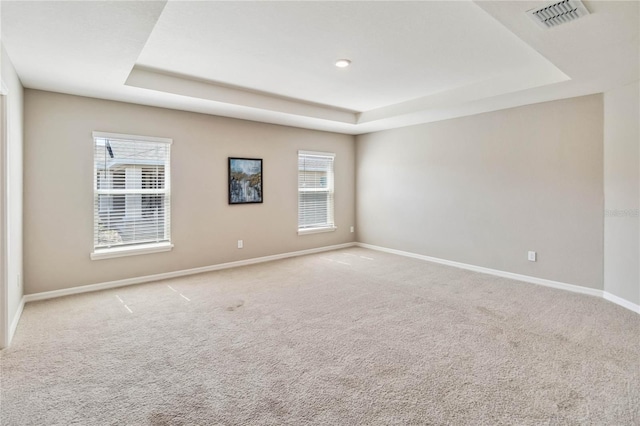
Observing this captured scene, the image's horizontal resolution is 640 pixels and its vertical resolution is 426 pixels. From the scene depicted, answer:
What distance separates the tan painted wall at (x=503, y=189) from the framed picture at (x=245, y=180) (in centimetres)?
240

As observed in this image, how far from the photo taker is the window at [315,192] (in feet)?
20.8

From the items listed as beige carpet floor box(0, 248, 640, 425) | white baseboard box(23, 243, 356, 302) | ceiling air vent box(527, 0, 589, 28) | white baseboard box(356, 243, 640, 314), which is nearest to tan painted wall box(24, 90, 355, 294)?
white baseboard box(23, 243, 356, 302)

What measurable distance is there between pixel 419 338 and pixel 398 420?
109 cm

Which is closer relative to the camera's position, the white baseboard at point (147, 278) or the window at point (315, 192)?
the white baseboard at point (147, 278)

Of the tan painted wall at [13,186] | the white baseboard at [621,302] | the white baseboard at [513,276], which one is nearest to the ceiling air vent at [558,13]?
the white baseboard at [621,302]

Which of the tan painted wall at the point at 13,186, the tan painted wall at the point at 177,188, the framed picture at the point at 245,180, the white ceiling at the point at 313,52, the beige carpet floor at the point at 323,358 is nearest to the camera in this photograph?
the beige carpet floor at the point at 323,358

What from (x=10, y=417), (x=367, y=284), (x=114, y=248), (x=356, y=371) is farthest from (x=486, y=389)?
(x=114, y=248)

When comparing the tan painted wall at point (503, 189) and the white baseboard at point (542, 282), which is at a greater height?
the tan painted wall at point (503, 189)

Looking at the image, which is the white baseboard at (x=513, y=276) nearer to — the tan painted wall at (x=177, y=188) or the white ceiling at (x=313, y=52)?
the tan painted wall at (x=177, y=188)

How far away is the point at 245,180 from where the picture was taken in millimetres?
5512

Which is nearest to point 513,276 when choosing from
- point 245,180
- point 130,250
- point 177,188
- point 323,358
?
point 323,358

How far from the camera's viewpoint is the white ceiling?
2326 millimetres

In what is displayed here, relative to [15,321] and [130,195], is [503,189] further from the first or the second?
[15,321]

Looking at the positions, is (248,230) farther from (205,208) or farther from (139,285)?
(139,285)
